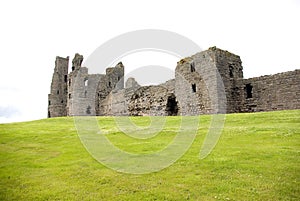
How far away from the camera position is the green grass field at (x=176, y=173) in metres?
9.73

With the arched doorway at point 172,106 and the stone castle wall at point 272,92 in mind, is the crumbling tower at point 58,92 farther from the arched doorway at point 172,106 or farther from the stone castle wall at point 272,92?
the stone castle wall at point 272,92

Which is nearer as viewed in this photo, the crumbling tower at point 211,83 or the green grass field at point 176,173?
the green grass field at point 176,173

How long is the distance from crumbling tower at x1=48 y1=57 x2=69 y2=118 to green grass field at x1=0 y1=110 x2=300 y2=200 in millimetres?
57961

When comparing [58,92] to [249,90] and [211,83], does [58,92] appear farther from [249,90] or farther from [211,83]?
[249,90]

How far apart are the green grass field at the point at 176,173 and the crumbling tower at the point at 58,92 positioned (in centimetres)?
5796

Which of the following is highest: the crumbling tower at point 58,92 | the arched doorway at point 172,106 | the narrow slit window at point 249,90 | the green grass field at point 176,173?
the crumbling tower at point 58,92

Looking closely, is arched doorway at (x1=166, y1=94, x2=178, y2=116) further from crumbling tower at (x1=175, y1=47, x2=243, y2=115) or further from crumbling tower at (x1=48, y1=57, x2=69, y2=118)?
crumbling tower at (x1=48, y1=57, x2=69, y2=118)

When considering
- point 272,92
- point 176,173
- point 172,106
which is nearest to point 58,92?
point 172,106

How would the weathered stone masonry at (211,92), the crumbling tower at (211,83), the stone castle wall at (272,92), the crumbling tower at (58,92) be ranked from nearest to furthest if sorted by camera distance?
the stone castle wall at (272,92) < the weathered stone masonry at (211,92) < the crumbling tower at (211,83) < the crumbling tower at (58,92)

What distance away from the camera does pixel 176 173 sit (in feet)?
38.2

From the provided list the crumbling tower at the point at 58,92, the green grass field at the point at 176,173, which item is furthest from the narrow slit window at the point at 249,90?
the crumbling tower at the point at 58,92

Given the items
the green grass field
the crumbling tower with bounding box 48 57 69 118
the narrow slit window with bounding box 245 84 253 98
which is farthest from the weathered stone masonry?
the crumbling tower with bounding box 48 57 69 118

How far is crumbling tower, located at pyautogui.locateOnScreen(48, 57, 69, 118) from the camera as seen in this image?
74875 millimetres

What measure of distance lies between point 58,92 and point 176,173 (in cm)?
6887
